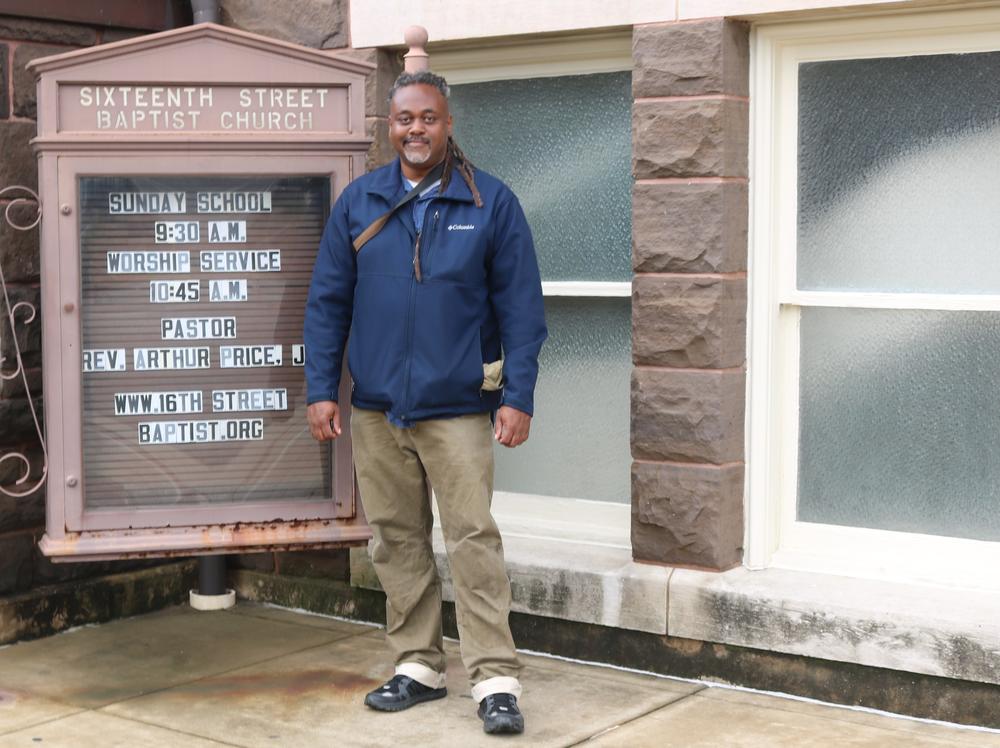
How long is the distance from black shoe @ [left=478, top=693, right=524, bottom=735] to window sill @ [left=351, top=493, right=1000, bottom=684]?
29.3 inches

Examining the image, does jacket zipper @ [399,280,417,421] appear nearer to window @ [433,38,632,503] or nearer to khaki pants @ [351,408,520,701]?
khaki pants @ [351,408,520,701]

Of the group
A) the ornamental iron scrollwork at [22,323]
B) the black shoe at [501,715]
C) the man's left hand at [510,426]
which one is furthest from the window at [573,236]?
the ornamental iron scrollwork at [22,323]

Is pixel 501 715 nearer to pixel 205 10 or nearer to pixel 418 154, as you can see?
pixel 418 154

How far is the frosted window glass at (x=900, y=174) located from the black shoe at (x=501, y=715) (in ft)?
5.61

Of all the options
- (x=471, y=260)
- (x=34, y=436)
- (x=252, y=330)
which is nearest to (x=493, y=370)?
(x=471, y=260)

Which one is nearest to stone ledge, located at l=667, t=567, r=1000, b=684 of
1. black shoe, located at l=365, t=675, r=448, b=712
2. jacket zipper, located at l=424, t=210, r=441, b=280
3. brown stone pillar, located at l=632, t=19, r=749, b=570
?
brown stone pillar, located at l=632, t=19, r=749, b=570

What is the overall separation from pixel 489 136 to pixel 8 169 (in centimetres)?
177

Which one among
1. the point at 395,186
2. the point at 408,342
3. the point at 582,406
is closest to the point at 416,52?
the point at 395,186

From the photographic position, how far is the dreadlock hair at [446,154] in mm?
4523

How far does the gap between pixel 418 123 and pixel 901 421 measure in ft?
6.07

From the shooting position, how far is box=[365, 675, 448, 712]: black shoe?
4.77 metres

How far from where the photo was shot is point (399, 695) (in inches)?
188

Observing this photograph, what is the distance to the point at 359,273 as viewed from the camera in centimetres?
461

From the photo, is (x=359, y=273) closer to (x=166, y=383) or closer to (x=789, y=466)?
(x=166, y=383)
